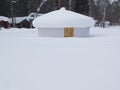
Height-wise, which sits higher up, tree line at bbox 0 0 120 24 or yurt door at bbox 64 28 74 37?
tree line at bbox 0 0 120 24

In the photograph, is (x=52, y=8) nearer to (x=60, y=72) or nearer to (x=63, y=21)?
(x=63, y=21)

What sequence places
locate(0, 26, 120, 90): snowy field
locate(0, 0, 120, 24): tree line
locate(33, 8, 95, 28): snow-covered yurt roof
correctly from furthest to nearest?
locate(0, 0, 120, 24): tree line < locate(33, 8, 95, 28): snow-covered yurt roof < locate(0, 26, 120, 90): snowy field

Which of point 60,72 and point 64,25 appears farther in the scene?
point 64,25

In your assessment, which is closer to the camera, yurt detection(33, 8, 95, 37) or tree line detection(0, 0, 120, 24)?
yurt detection(33, 8, 95, 37)

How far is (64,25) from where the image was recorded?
16.5m

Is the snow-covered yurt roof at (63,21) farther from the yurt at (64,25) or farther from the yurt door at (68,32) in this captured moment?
the yurt door at (68,32)

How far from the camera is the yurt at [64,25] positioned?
54.6 feet

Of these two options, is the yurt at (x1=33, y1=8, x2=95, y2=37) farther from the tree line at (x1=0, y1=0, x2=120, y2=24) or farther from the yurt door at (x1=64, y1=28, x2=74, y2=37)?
the tree line at (x1=0, y1=0, x2=120, y2=24)

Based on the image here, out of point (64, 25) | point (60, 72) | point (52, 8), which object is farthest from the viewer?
point (52, 8)

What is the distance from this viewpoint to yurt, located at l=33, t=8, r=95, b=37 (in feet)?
54.6

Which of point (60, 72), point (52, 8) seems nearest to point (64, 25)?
point (60, 72)

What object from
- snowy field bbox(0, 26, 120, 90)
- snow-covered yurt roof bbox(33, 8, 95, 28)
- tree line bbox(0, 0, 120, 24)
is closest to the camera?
snowy field bbox(0, 26, 120, 90)

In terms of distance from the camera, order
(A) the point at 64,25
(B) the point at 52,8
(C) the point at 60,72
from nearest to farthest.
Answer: (C) the point at 60,72
(A) the point at 64,25
(B) the point at 52,8

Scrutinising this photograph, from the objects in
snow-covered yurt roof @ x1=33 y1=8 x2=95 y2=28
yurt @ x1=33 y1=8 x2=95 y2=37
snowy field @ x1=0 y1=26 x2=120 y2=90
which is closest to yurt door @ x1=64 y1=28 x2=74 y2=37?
yurt @ x1=33 y1=8 x2=95 y2=37
